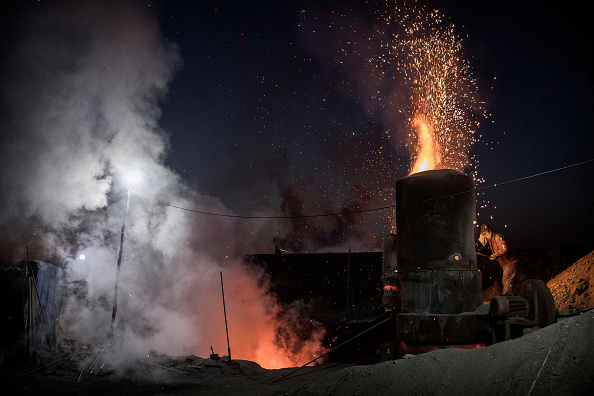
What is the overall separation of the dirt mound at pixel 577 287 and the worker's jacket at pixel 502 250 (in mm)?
1717

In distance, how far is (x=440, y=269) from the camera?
8.77 metres

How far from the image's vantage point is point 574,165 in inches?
294

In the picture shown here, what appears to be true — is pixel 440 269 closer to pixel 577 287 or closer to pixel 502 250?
pixel 502 250

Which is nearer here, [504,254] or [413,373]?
[413,373]

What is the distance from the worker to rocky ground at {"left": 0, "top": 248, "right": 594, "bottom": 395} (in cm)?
153

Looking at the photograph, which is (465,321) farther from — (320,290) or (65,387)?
(320,290)

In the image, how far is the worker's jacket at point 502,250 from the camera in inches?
397

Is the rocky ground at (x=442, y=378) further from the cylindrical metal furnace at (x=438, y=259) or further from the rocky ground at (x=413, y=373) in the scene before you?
the cylindrical metal furnace at (x=438, y=259)

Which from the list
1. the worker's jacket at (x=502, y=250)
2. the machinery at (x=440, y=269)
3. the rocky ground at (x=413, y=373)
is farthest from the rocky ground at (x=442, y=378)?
the worker's jacket at (x=502, y=250)

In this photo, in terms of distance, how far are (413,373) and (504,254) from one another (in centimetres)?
536

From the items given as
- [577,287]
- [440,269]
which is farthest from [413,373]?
[577,287]

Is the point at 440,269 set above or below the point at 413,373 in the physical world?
above

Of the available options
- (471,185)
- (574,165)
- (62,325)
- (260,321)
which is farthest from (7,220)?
(574,165)

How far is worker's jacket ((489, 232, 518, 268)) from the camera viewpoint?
397 inches
